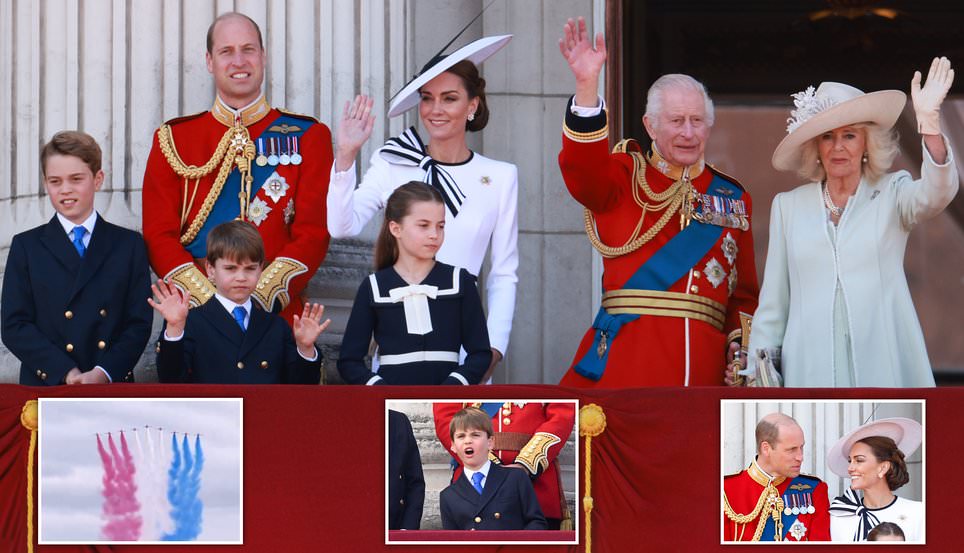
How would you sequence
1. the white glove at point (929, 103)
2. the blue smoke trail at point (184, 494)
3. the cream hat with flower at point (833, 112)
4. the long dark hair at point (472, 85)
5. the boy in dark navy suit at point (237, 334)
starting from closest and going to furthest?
the blue smoke trail at point (184, 494), the white glove at point (929, 103), the boy in dark navy suit at point (237, 334), the cream hat with flower at point (833, 112), the long dark hair at point (472, 85)

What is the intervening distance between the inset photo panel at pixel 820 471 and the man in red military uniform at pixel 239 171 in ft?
5.59

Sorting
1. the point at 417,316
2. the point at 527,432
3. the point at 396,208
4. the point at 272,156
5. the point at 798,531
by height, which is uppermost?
the point at 272,156

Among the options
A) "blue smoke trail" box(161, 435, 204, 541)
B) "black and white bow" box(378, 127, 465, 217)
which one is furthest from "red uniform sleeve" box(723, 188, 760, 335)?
"blue smoke trail" box(161, 435, 204, 541)

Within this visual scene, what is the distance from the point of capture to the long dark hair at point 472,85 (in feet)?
25.4

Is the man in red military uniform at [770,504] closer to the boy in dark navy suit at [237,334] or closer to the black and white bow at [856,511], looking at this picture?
the black and white bow at [856,511]

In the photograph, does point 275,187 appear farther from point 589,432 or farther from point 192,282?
point 589,432

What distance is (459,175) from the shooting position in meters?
7.76

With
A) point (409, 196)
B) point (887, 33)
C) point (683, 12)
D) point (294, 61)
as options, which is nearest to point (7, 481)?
point (409, 196)

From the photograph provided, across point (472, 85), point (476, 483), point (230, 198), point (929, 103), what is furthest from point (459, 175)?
point (929, 103)

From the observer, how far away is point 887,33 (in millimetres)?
Result: 10531

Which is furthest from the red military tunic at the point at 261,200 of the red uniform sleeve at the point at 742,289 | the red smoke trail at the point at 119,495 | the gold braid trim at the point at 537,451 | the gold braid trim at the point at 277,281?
the red uniform sleeve at the point at 742,289

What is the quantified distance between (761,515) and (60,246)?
238cm

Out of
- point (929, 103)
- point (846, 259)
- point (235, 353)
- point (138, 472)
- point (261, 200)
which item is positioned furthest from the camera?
point (261, 200)

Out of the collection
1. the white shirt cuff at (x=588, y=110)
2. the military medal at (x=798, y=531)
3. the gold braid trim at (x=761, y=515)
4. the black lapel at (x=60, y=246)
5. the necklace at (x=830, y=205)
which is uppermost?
the white shirt cuff at (x=588, y=110)
